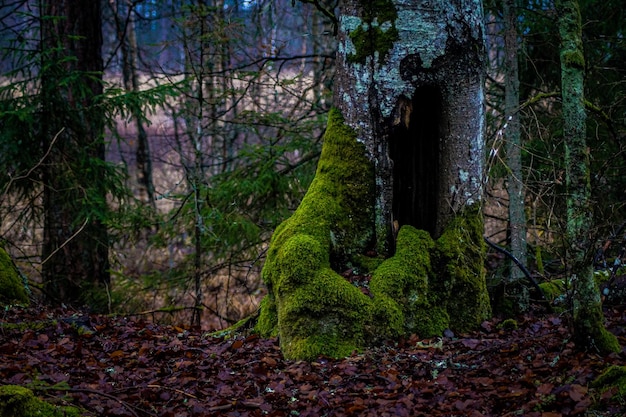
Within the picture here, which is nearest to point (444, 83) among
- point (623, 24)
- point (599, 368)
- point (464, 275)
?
point (464, 275)

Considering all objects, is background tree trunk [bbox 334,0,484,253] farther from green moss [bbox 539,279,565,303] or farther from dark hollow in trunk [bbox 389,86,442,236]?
green moss [bbox 539,279,565,303]

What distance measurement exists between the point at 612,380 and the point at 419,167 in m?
2.89

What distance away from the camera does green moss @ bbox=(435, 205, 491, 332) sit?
548 cm

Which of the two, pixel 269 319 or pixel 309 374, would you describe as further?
pixel 269 319

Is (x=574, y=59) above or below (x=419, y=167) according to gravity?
above

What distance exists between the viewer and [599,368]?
363cm

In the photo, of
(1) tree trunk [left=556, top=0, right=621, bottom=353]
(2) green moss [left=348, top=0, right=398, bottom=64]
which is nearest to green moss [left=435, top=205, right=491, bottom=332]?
(1) tree trunk [left=556, top=0, right=621, bottom=353]

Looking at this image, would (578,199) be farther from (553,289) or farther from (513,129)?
(513,129)

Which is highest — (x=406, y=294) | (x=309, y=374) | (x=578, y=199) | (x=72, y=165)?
(x=72, y=165)

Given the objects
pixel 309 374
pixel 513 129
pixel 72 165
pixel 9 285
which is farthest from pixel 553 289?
pixel 72 165

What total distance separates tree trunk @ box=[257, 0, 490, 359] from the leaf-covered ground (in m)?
0.59

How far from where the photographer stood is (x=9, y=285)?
19.8ft

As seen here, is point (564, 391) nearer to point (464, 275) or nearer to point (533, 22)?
point (464, 275)

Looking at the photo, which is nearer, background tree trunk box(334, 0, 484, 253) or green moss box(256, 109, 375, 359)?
green moss box(256, 109, 375, 359)
